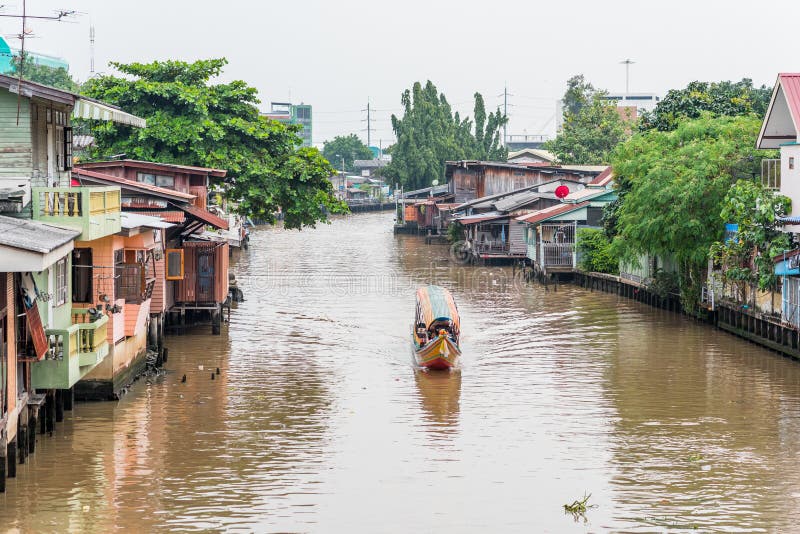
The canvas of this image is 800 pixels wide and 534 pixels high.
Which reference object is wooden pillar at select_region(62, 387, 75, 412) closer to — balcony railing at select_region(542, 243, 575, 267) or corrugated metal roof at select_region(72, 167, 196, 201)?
corrugated metal roof at select_region(72, 167, 196, 201)

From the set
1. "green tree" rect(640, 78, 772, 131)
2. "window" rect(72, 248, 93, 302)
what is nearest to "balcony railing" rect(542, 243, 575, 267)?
"green tree" rect(640, 78, 772, 131)

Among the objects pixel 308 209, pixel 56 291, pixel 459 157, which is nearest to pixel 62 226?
pixel 56 291

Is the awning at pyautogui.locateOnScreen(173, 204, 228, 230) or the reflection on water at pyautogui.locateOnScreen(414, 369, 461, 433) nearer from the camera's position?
the reflection on water at pyautogui.locateOnScreen(414, 369, 461, 433)

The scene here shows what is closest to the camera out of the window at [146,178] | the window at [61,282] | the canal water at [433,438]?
the canal water at [433,438]

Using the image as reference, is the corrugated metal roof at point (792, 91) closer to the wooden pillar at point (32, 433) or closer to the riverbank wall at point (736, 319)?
the riverbank wall at point (736, 319)

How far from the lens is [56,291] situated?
22969mm

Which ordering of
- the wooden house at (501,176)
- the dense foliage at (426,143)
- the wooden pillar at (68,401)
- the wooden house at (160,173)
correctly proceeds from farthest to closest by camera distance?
the dense foliage at (426,143)
the wooden house at (501,176)
the wooden house at (160,173)
the wooden pillar at (68,401)

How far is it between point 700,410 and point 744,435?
98.8 inches

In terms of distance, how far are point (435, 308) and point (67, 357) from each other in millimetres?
13322

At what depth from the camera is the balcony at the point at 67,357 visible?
21359mm

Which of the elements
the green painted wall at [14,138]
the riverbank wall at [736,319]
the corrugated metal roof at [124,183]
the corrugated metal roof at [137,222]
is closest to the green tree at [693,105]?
the riverbank wall at [736,319]

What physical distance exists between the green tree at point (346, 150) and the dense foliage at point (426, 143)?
64930 mm

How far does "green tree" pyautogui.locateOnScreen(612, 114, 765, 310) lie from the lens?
38.9 m

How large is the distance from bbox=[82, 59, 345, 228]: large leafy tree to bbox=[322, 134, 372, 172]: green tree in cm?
13308
